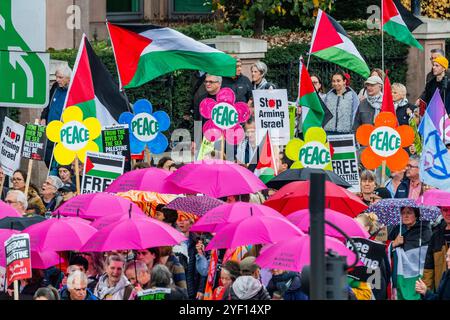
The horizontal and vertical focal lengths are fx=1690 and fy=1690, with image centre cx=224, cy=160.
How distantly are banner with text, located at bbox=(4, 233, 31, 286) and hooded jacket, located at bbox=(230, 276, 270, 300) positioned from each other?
166 centimetres

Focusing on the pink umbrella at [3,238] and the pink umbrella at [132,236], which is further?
the pink umbrella at [3,238]

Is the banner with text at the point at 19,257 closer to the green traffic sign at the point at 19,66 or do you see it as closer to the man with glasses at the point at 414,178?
the green traffic sign at the point at 19,66

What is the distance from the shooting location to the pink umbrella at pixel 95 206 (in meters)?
15.6

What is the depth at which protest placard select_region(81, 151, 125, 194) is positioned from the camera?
17406mm

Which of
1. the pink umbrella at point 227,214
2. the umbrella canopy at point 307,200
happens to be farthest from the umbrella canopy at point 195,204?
the umbrella canopy at point 307,200

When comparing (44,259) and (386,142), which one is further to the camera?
(386,142)

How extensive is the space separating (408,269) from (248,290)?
2522 mm

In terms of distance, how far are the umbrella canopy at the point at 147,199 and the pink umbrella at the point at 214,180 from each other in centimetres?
13

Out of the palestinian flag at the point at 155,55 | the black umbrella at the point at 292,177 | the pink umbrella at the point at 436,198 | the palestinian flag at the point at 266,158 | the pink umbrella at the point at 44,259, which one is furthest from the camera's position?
the palestinian flag at the point at 155,55

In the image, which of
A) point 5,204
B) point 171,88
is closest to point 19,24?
point 5,204

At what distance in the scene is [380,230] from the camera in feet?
50.7

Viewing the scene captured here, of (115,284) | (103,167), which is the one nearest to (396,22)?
(103,167)

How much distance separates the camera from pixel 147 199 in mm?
16500

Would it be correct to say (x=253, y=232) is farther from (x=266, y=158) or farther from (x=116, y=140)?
(x=266, y=158)
